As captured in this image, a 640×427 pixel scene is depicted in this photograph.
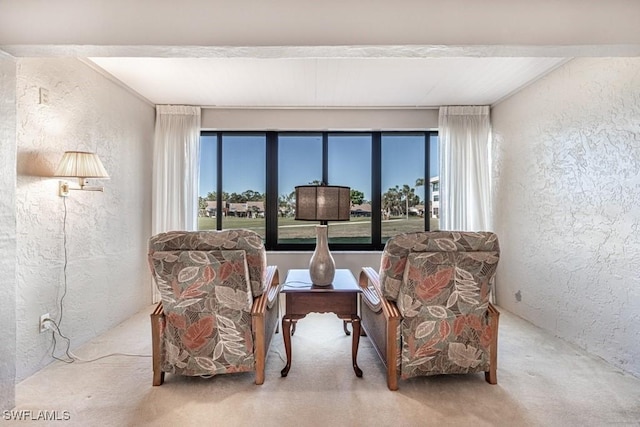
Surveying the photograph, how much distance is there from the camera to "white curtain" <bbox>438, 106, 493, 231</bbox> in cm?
412

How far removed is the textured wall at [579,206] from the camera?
238 cm

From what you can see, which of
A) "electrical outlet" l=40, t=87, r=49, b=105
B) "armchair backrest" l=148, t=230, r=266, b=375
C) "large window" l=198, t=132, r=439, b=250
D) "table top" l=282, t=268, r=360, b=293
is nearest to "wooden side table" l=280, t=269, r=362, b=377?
"table top" l=282, t=268, r=360, b=293

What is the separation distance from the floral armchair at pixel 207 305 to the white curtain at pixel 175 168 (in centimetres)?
211

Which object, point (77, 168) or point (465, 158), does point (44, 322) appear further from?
point (465, 158)

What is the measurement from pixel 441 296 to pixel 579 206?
1670mm

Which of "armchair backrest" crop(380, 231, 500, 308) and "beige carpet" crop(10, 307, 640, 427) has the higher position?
"armchair backrest" crop(380, 231, 500, 308)

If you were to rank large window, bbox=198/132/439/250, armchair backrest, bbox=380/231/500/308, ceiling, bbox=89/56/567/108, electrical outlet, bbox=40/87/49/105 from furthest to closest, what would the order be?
large window, bbox=198/132/439/250, ceiling, bbox=89/56/567/108, electrical outlet, bbox=40/87/49/105, armchair backrest, bbox=380/231/500/308

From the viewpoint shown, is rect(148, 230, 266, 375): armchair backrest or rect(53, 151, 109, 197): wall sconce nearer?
rect(148, 230, 266, 375): armchair backrest

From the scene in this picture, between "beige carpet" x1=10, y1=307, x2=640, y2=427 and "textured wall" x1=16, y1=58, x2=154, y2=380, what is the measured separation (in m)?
0.45

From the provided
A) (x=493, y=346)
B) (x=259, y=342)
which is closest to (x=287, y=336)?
(x=259, y=342)

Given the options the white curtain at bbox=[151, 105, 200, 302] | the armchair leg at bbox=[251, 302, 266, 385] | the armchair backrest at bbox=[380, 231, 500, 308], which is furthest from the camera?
the white curtain at bbox=[151, 105, 200, 302]

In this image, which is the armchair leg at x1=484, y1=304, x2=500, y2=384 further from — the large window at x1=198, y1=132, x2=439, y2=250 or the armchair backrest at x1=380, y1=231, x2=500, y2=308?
the large window at x1=198, y1=132, x2=439, y2=250

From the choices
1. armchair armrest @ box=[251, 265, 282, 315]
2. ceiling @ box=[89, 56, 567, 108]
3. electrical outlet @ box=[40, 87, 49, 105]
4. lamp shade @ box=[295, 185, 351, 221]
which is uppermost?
ceiling @ box=[89, 56, 567, 108]

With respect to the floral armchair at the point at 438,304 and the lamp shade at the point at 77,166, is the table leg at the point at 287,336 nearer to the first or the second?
the floral armchair at the point at 438,304
